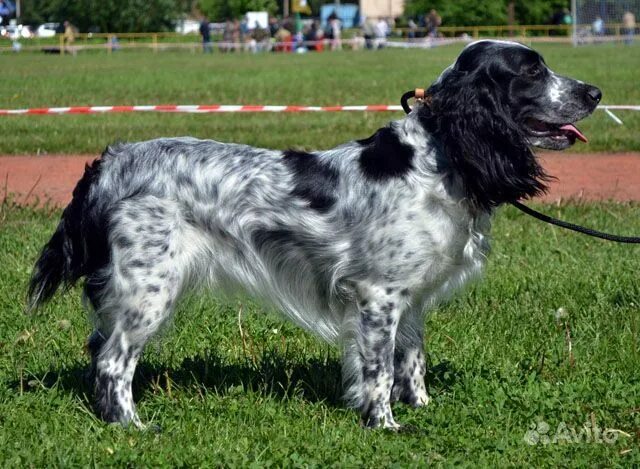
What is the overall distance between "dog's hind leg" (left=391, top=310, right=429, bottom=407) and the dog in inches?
10.2

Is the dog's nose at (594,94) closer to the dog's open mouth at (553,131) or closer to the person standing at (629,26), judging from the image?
the dog's open mouth at (553,131)

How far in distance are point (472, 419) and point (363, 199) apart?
114cm

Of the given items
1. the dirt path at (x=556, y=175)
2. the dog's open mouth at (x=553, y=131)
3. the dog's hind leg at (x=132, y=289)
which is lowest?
the dirt path at (x=556, y=175)

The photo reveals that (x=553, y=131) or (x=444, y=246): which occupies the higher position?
(x=553, y=131)

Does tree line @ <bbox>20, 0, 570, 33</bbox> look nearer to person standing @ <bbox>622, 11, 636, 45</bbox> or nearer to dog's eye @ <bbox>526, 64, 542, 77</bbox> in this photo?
person standing @ <bbox>622, 11, 636, 45</bbox>

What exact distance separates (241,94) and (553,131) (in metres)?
19.0

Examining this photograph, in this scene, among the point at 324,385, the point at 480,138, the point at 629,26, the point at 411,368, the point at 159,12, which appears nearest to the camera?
the point at 480,138

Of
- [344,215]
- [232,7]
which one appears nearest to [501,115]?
[344,215]

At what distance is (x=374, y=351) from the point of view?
17.4ft

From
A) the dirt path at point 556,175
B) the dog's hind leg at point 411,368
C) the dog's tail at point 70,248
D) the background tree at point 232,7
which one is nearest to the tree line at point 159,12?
the background tree at point 232,7

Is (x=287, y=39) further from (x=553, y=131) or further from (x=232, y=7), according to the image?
(x=553, y=131)

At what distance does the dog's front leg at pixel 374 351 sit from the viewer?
5254 millimetres

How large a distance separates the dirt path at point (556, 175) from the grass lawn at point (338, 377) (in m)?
Result: 1.10

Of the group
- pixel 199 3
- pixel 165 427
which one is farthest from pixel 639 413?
pixel 199 3
